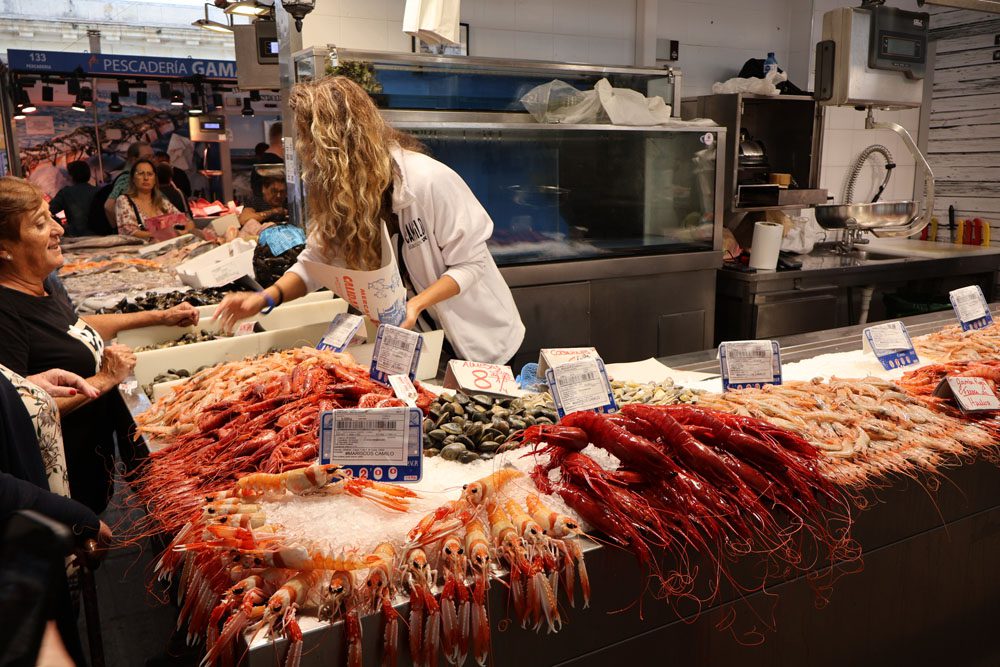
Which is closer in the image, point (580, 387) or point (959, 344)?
point (580, 387)

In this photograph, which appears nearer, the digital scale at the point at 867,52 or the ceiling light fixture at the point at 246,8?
the digital scale at the point at 867,52

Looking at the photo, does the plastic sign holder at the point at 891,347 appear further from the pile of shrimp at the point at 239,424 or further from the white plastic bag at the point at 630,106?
the white plastic bag at the point at 630,106

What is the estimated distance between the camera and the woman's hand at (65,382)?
2.40 meters

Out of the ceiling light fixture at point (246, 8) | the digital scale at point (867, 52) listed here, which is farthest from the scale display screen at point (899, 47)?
the ceiling light fixture at point (246, 8)

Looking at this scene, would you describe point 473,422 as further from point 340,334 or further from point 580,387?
point 340,334

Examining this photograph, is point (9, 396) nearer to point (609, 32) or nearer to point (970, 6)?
point (970, 6)

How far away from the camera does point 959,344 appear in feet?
8.46

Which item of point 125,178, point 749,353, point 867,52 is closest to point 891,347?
point 749,353

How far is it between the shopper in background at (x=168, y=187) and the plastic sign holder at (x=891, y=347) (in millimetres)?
6177

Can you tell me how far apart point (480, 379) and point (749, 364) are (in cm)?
74

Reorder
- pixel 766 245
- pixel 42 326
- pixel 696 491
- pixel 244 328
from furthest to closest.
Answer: pixel 766 245, pixel 244 328, pixel 42 326, pixel 696 491

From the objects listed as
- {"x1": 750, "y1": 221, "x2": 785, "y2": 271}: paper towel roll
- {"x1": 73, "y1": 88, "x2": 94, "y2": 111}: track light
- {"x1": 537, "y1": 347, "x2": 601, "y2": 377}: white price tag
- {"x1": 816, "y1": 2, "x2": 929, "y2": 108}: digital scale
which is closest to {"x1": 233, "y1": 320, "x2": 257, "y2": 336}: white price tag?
{"x1": 537, "y1": 347, "x2": 601, "y2": 377}: white price tag

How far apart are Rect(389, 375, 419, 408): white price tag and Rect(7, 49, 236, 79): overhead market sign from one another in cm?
586

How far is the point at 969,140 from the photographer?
274 inches
